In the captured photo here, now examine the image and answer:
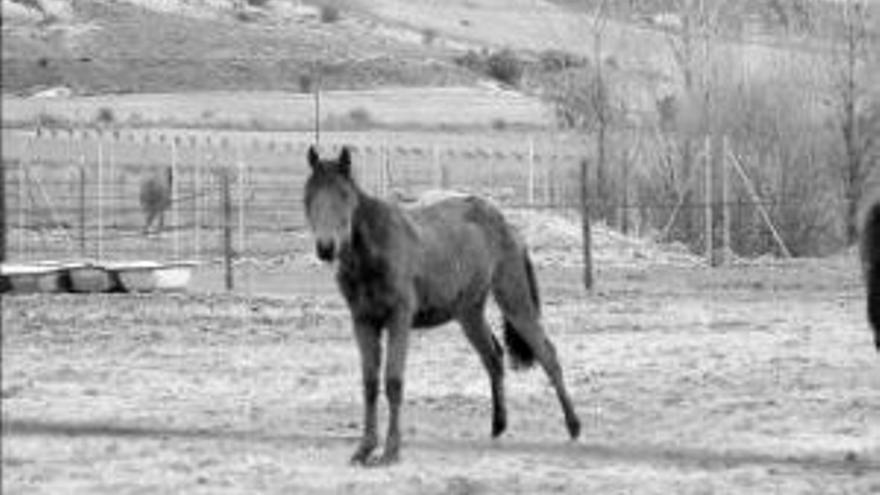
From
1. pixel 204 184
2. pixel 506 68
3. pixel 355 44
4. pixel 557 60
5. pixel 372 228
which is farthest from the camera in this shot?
pixel 506 68

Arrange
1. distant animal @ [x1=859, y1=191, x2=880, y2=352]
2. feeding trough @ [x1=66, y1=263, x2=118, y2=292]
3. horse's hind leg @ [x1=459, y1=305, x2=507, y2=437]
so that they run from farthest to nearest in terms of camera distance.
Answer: feeding trough @ [x1=66, y1=263, x2=118, y2=292]
horse's hind leg @ [x1=459, y1=305, x2=507, y2=437]
distant animal @ [x1=859, y1=191, x2=880, y2=352]

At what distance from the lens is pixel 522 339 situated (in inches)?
362

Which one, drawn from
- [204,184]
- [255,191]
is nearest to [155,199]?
[255,191]

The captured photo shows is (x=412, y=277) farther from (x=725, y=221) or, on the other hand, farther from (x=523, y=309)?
(x=725, y=221)

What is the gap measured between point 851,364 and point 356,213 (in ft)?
18.5

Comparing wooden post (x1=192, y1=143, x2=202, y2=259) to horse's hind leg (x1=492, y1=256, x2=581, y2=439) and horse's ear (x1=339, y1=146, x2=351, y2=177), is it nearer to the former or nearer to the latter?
horse's hind leg (x1=492, y1=256, x2=581, y2=439)

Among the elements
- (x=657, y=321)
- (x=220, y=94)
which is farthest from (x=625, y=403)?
(x=220, y=94)

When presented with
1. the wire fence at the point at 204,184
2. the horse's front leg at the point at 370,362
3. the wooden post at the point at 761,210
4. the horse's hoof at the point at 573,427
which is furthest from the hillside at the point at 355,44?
the wooden post at the point at 761,210

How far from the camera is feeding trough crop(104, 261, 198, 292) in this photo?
1805cm

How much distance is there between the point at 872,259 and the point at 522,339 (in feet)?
5.90

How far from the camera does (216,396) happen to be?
10047 mm

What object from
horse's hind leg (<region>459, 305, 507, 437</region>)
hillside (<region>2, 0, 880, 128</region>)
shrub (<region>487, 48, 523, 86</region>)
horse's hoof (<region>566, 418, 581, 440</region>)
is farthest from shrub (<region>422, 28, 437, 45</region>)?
horse's hoof (<region>566, 418, 581, 440</region>)

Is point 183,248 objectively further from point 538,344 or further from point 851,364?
point 538,344

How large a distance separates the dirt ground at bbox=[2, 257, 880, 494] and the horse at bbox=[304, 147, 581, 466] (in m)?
0.31
